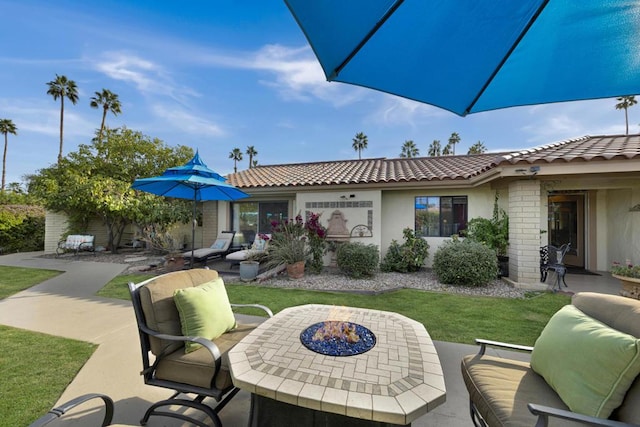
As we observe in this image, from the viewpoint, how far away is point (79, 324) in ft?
14.4

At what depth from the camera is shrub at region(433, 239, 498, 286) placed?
21.8 feet

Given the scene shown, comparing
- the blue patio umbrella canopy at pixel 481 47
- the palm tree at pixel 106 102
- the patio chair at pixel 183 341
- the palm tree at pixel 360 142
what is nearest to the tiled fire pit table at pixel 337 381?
the patio chair at pixel 183 341

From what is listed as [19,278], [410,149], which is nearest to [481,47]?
[19,278]

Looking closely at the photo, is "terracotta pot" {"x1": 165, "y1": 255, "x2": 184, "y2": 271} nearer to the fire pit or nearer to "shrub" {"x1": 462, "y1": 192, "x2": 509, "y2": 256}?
the fire pit

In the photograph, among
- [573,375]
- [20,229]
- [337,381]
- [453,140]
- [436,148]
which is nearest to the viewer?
[337,381]

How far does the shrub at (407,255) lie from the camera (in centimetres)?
852

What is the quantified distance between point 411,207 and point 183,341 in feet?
27.9

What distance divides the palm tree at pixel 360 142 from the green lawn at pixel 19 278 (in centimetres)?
3507

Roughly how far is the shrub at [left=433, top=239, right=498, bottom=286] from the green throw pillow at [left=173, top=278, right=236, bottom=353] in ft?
19.9

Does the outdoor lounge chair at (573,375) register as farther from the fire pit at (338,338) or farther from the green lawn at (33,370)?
the green lawn at (33,370)

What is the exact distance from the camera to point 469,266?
666 cm

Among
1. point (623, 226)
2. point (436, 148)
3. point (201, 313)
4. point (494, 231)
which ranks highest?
point (436, 148)

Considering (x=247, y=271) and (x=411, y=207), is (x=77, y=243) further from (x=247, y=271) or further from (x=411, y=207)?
(x=411, y=207)

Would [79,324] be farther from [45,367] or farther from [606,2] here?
[606,2]
